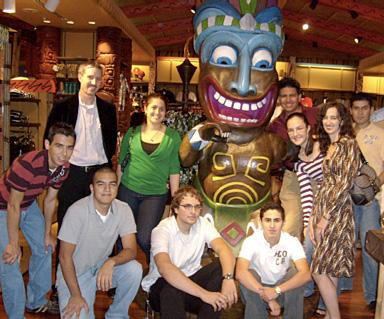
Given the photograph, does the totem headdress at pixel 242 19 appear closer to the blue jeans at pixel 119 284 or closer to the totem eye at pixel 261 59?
the totem eye at pixel 261 59

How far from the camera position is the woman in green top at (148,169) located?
116 inches

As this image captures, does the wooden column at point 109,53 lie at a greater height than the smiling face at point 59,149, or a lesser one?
greater

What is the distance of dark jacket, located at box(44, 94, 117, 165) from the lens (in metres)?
2.89

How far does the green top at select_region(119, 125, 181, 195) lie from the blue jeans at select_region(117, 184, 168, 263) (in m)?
0.03

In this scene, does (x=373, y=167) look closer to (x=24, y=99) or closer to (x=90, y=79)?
(x=90, y=79)

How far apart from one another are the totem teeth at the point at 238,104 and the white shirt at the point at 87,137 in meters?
0.70

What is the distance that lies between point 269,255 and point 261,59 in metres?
1.17

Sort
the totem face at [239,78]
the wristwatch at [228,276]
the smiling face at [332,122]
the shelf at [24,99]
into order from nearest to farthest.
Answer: the wristwatch at [228,276]
the smiling face at [332,122]
the totem face at [239,78]
the shelf at [24,99]

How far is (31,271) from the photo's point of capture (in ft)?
9.20

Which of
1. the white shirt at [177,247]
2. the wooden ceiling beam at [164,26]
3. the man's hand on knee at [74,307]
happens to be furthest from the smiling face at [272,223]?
the wooden ceiling beam at [164,26]

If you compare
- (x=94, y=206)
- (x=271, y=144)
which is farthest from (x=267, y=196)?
(x=94, y=206)

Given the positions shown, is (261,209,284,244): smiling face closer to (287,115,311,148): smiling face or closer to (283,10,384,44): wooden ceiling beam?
(287,115,311,148): smiling face

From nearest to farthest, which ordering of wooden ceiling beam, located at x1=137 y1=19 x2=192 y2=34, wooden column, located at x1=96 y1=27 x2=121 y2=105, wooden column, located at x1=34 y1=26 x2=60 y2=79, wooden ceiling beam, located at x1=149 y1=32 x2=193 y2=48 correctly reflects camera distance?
wooden column, located at x1=96 y1=27 x2=121 y2=105, wooden column, located at x1=34 y1=26 x2=60 y2=79, wooden ceiling beam, located at x1=137 y1=19 x2=192 y2=34, wooden ceiling beam, located at x1=149 y1=32 x2=193 y2=48

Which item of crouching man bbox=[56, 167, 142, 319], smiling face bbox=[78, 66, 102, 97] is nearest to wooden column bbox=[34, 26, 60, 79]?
smiling face bbox=[78, 66, 102, 97]
